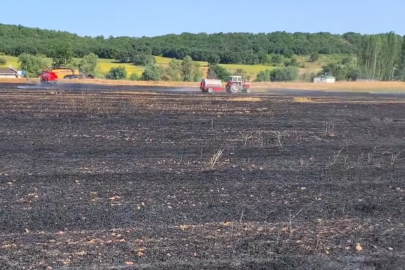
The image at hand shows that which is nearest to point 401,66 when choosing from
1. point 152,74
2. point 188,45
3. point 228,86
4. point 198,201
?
point 152,74

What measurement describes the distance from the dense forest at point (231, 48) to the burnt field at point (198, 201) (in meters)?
94.1

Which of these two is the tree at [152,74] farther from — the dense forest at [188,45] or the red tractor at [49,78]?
the dense forest at [188,45]

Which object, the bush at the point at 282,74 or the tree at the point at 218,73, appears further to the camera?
the bush at the point at 282,74

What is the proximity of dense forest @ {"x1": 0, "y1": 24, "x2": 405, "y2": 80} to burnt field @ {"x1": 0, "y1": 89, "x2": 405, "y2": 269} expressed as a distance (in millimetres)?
94091

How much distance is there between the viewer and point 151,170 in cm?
966

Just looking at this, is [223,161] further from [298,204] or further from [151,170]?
[298,204]

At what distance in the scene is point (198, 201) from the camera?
7.43 metres

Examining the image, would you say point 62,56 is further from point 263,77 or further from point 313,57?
point 313,57

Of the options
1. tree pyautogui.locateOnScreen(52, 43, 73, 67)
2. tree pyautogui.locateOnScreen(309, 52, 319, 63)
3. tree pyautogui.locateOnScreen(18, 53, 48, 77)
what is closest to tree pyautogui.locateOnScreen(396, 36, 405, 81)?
tree pyautogui.locateOnScreen(309, 52, 319, 63)

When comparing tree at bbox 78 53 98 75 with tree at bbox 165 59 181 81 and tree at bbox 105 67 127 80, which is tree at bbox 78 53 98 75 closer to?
tree at bbox 105 67 127 80

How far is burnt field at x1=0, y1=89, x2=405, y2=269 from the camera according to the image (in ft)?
17.5

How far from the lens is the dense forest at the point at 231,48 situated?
412ft

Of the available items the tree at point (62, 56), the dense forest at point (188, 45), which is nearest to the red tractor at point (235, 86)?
the tree at point (62, 56)

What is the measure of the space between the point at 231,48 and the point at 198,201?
158 m
